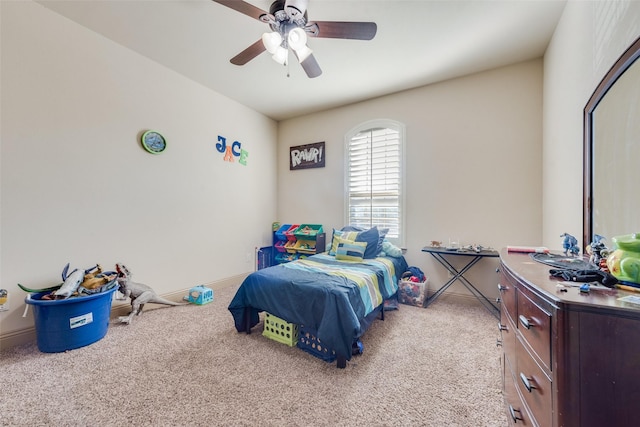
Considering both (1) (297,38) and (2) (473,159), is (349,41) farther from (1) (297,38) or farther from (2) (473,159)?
(2) (473,159)

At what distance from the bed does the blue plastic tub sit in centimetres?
114

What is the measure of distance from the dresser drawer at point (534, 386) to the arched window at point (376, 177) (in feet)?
8.05

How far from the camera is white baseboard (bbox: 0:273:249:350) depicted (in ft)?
6.61

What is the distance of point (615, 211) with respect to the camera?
48.1 inches

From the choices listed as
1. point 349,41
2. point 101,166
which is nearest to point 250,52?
point 349,41

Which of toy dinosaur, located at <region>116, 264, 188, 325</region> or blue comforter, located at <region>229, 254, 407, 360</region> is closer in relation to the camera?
blue comforter, located at <region>229, 254, 407, 360</region>

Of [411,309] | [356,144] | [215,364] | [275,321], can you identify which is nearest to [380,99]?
[356,144]

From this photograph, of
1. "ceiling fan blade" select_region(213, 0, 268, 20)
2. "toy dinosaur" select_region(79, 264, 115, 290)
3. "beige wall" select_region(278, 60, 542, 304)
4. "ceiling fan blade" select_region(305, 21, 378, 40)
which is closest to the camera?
"ceiling fan blade" select_region(213, 0, 268, 20)

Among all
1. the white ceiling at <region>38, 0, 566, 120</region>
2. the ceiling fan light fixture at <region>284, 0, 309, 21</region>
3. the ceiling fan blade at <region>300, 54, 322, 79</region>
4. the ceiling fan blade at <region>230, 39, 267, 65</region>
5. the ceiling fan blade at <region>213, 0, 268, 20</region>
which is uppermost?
the white ceiling at <region>38, 0, 566, 120</region>

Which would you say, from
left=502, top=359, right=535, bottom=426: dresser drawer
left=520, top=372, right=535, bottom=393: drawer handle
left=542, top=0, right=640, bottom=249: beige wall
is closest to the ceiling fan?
left=542, top=0, right=640, bottom=249: beige wall

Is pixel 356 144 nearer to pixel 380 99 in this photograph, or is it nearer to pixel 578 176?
pixel 380 99

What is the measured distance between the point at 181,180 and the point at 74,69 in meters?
1.34

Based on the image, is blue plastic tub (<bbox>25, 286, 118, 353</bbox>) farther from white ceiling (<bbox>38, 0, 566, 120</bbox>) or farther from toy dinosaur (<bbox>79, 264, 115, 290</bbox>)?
white ceiling (<bbox>38, 0, 566, 120</bbox>)

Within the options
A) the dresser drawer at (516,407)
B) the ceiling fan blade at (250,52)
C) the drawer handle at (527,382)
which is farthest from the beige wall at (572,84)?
the ceiling fan blade at (250,52)
